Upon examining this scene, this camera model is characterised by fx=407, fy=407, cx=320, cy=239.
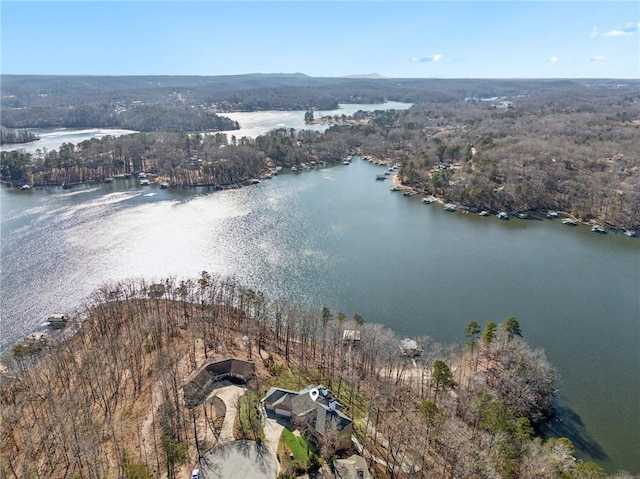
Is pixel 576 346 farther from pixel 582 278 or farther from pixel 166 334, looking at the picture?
pixel 166 334

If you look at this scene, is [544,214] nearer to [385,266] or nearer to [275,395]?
[385,266]

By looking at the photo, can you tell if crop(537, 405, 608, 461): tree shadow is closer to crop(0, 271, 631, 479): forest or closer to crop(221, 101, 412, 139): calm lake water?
crop(0, 271, 631, 479): forest

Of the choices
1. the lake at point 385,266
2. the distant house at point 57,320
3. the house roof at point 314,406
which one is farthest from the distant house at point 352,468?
the distant house at point 57,320

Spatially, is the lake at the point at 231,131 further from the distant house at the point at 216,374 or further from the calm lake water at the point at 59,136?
the distant house at the point at 216,374

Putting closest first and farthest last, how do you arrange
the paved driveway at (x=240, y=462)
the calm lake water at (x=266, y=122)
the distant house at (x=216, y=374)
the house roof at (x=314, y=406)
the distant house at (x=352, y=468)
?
the paved driveway at (x=240, y=462) < the distant house at (x=352, y=468) < the house roof at (x=314, y=406) < the distant house at (x=216, y=374) < the calm lake water at (x=266, y=122)

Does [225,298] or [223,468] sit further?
[225,298]

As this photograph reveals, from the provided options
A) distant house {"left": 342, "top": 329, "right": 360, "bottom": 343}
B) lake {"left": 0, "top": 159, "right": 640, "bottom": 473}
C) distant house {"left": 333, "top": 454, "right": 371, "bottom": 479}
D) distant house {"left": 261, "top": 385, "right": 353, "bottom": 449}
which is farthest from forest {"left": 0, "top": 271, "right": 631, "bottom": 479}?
lake {"left": 0, "top": 159, "right": 640, "bottom": 473}

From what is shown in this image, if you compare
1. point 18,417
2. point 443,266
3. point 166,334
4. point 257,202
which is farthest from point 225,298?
point 257,202
